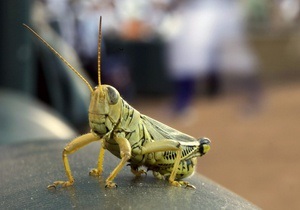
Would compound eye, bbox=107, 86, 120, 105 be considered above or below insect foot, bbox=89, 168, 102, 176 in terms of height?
above

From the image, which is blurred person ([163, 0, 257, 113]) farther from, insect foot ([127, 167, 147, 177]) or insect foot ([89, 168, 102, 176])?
insect foot ([89, 168, 102, 176])

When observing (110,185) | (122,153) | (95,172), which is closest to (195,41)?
(122,153)

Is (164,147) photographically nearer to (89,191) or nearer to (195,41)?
(89,191)

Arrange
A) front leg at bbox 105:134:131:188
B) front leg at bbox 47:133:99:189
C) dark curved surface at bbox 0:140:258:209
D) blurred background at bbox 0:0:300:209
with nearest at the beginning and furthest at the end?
dark curved surface at bbox 0:140:258:209 → front leg at bbox 105:134:131:188 → front leg at bbox 47:133:99:189 → blurred background at bbox 0:0:300:209

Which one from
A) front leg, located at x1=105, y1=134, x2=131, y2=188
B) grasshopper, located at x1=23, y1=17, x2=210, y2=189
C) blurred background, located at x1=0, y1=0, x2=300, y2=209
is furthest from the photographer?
blurred background, located at x1=0, y1=0, x2=300, y2=209

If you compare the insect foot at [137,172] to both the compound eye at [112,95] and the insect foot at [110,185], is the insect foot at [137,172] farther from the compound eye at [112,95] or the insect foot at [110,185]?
the insect foot at [110,185]

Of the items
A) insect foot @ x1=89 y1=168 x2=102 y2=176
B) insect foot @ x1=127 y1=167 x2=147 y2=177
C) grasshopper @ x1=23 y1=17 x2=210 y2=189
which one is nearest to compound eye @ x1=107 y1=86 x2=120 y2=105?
grasshopper @ x1=23 y1=17 x2=210 y2=189

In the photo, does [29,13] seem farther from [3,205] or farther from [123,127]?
[3,205]
